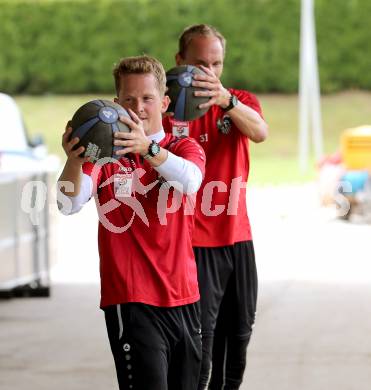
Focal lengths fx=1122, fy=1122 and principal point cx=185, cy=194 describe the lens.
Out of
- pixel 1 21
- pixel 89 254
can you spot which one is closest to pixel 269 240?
pixel 89 254

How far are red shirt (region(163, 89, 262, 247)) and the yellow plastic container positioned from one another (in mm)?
10503

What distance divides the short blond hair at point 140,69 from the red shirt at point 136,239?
28 centimetres

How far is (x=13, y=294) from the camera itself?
10.4 meters

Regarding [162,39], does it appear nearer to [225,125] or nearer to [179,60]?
[179,60]

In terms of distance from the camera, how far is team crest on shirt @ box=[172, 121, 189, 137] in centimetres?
500

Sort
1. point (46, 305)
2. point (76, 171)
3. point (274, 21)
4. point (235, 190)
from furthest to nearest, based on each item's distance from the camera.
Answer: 1. point (274, 21)
2. point (46, 305)
3. point (235, 190)
4. point (76, 171)

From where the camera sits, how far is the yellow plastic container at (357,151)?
15.7 m

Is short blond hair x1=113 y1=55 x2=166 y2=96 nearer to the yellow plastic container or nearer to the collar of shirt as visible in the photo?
the collar of shirt

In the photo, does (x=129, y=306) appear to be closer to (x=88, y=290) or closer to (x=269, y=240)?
(x=88, y=290)

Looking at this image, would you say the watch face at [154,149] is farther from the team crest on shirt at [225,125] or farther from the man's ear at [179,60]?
the man's ear at [179,60]

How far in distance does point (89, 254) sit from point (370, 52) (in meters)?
21.3

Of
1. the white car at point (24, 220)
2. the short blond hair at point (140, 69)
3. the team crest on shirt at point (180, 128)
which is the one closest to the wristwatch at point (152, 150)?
the short blond hair at point (140, 69)

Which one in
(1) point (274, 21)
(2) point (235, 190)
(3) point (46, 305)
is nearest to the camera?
(2) point (235, 190)

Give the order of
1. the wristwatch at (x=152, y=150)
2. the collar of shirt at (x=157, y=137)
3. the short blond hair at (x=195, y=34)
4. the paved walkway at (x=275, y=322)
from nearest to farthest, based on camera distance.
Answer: the wristwatch at (x=152, y=150) → the collar of shirt at (x=157, y=137) → the short blond hair at (x=195, y=34) → the paved walkway at (x=275, y=322)
